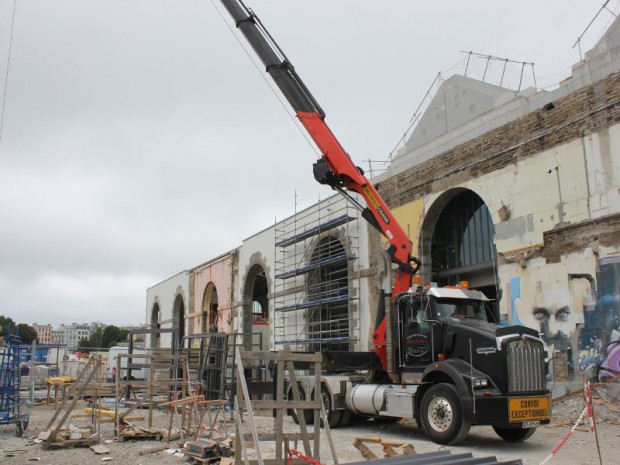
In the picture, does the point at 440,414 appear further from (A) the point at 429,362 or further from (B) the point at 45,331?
(B) the point at 45,331

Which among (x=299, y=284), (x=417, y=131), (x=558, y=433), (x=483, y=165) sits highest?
(x=417, y=131)

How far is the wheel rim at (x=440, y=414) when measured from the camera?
35.6 feet

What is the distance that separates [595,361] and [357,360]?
5117 millimetres

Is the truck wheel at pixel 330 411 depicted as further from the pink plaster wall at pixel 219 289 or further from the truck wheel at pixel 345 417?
the pink plaster wall at pixel 219 289

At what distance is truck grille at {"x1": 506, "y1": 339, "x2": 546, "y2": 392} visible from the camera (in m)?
10.5

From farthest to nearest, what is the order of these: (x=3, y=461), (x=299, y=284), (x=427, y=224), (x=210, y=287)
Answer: (x=210, y=287), (x=299, y=284), (x=427, y=224), (x=3, y=461)

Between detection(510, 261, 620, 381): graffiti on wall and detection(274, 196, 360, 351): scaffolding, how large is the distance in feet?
25.4

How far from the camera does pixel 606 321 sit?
43.1 feet

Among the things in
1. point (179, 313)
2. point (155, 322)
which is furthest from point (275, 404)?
point (155, 322)

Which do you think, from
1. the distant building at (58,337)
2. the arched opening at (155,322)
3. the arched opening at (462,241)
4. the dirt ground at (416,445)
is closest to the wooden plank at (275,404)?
the dirt ground at (416,445)

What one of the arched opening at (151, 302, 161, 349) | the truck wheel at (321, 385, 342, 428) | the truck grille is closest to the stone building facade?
the truck grille

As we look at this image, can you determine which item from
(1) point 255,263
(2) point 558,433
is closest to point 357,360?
(2) point 558,433

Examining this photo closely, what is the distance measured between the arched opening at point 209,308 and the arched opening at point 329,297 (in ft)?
36.7

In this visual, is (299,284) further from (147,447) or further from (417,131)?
(147,447)
